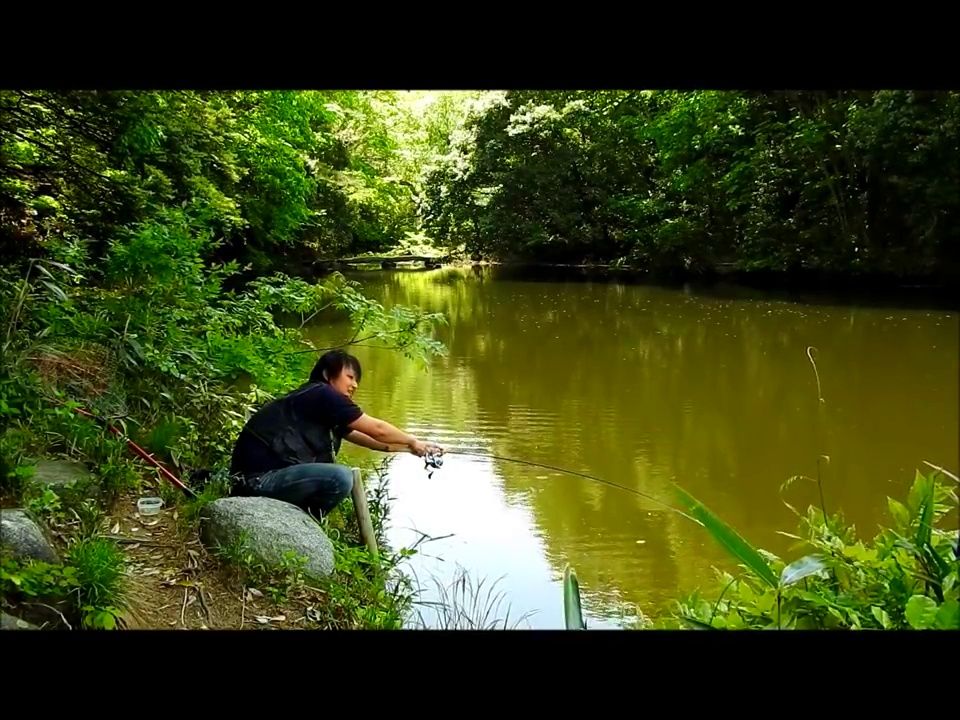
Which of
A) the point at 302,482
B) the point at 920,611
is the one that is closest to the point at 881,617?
the point at 920,611

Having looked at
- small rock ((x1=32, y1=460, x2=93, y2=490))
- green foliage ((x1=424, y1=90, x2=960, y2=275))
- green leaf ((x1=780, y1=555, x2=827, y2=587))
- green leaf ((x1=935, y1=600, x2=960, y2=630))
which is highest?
green foliage ((x1=424, y1=90, x2=960, y2=275))

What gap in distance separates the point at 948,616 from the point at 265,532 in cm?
170

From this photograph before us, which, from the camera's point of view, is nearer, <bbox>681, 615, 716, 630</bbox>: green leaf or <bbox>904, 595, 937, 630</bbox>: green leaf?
<bbox>904, 595, 937, 630</bbox>: green leaf

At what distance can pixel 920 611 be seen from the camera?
1.46 m

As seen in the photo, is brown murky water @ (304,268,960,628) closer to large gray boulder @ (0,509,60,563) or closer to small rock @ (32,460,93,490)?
small rock @ (32,460,93,490)

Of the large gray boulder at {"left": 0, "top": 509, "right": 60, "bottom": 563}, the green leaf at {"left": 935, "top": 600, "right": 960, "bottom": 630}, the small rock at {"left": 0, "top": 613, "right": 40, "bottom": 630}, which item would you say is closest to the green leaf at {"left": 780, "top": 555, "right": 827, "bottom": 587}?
the green leaf at {"left": 935, "top": 600, "right": 960, "bottom": 630}

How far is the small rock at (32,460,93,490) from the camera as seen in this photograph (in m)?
2.43

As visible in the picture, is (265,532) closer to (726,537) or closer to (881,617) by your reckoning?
(726,537)

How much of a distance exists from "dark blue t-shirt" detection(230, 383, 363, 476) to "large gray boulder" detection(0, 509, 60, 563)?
2.59 feet

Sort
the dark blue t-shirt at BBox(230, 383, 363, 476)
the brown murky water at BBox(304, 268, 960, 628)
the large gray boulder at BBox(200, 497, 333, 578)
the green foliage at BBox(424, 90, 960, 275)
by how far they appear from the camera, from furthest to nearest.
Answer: the green foliage at BBox(424, 90, 960, 275) → the brown murky water at BBox(304, 268, 960, 628) → the dark blue t-shirt at BBox(230, 383, 363, 476) → the large gray boulder at BBox(200, 497, 333, 578)
